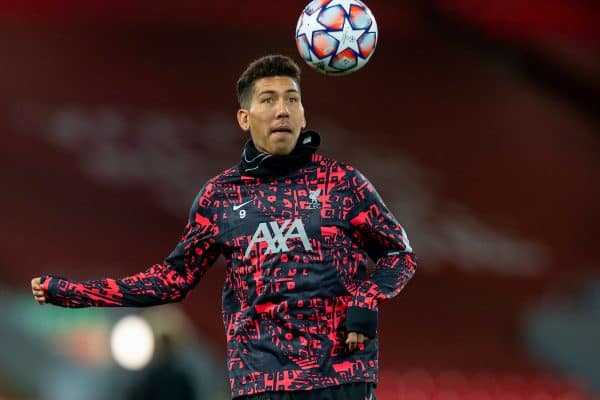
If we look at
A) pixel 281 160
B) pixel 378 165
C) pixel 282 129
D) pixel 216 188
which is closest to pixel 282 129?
pixel 282 129

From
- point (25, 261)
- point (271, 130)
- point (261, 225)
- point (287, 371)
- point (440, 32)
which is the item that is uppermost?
point (440, 32)

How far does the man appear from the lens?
433 cm

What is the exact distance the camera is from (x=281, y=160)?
456cm

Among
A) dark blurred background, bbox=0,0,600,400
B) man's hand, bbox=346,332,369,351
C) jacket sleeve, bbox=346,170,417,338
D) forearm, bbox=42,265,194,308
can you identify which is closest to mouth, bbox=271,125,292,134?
jacket sleeve, bbox=346,170,417,338

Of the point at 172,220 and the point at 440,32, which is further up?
the point at 440,32

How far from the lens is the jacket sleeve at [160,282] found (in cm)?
461

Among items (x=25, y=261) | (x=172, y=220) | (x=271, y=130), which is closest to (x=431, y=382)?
(x=172, y=220)

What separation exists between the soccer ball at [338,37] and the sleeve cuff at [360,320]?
1.16 meters

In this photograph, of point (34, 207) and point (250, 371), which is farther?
point (34, 207)

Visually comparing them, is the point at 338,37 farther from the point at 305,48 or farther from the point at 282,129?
the point at 282,129

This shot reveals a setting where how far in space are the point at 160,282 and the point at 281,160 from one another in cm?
66

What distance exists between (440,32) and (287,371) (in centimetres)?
740

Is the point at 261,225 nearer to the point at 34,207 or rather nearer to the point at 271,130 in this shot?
the point at 271,130

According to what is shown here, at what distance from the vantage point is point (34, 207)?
414 inches
